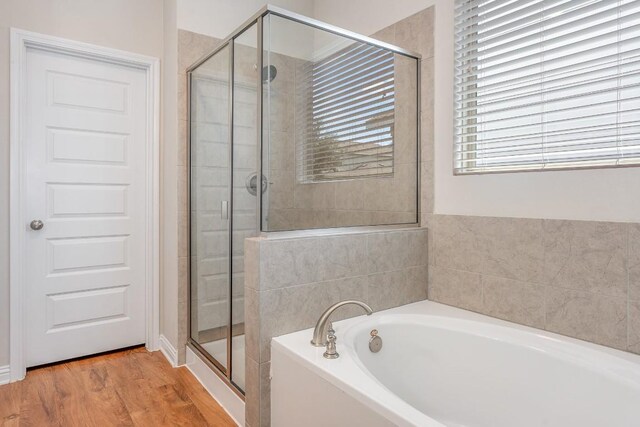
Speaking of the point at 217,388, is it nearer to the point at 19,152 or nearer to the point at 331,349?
the point at 331,349

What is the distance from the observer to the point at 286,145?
173cm

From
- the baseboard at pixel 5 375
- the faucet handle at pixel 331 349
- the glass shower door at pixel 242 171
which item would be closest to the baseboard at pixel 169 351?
the glass shower door at pixel 242 171

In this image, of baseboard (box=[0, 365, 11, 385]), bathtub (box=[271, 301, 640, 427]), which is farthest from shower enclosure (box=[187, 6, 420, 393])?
baseboard (box=[0, 365, 11, 385])

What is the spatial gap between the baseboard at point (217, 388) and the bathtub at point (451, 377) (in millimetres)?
377

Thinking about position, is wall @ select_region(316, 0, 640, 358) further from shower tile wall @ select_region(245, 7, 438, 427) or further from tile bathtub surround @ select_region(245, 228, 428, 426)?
tile bathtub surround @ select_region(245, 228, 428, 426)

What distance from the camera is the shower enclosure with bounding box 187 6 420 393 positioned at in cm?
169

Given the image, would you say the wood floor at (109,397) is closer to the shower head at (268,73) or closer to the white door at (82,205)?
the white door at (82,205)

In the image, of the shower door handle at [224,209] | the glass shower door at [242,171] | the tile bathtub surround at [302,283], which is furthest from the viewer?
the shower door handle at [224,209]

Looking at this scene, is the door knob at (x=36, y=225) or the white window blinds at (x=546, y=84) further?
the door knob at (x=36, y=225)

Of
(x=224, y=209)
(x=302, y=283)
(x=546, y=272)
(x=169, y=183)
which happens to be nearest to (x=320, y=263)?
(x=302, y=283)

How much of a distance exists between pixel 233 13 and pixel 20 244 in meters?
1.94

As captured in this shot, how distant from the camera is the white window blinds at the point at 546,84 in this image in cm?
149

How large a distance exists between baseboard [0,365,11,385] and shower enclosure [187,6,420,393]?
1035 mm

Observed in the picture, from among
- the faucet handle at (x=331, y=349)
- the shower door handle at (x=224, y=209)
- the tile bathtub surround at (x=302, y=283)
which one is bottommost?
the faucet handle at (x=331, y=349)
